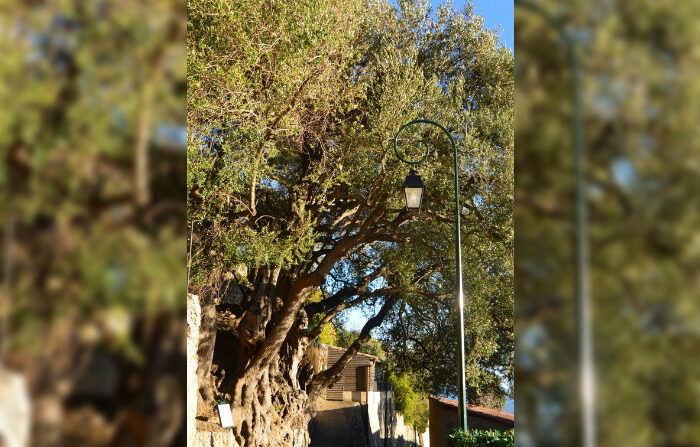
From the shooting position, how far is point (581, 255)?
3.58ft

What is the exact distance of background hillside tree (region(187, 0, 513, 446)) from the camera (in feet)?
34.7

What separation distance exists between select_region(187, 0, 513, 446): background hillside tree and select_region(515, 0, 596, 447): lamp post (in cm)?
863

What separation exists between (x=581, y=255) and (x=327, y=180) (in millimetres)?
12777

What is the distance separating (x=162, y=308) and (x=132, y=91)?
1.53 feet

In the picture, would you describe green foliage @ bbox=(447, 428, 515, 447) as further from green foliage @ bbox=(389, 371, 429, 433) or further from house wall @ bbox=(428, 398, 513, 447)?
green foliage @ bbox=(389, 371, 429, 433)

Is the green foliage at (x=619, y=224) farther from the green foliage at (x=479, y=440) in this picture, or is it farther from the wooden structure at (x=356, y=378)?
the wooden structure at (x=356, y=378)

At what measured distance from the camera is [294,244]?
1337cm

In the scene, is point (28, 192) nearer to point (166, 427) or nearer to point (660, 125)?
point (166, 427)

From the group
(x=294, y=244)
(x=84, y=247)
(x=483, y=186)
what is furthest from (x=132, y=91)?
(x=483, y=186)

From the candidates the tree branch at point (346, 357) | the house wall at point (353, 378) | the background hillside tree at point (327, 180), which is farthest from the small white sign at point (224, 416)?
the house wall at point (353, 378)

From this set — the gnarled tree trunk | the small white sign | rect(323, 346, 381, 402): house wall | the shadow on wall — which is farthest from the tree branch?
rect(323, 346, 381, 402): house wall

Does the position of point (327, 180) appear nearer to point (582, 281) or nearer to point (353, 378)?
point (582, 281)

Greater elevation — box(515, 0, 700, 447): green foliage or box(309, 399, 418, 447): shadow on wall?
box(515, 0, 700, 447): green foliage

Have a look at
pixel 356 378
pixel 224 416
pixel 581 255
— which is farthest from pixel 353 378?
pixel 581 255
